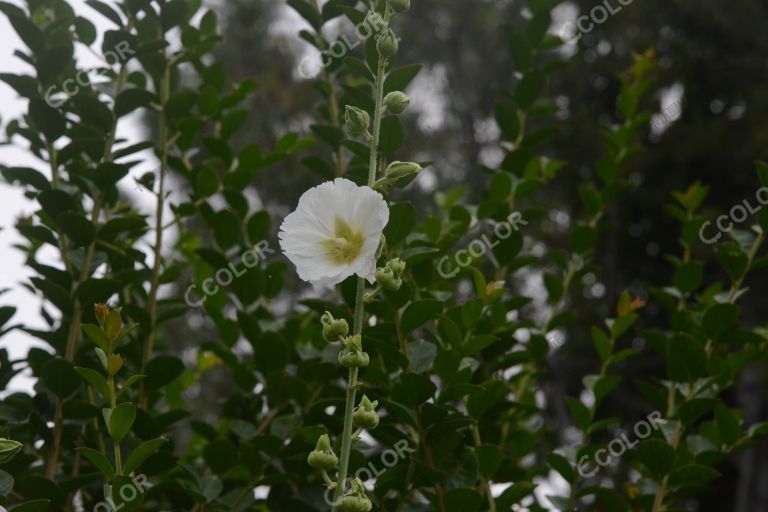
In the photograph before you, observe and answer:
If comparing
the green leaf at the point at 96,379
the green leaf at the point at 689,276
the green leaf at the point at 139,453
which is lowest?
the green leaf at the point at 689,276

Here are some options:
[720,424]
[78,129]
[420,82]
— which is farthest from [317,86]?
[420,82]

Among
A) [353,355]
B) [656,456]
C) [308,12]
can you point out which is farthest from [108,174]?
[656,456]

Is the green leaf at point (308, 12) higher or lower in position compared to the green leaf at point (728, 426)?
higher

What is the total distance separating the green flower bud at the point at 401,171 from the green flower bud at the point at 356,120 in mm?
73

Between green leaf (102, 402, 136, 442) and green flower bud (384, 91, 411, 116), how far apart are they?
479 mm

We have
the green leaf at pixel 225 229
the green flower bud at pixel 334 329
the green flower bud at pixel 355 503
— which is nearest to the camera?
the green flower bud at pixel 355 503

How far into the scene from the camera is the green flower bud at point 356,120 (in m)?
1.08

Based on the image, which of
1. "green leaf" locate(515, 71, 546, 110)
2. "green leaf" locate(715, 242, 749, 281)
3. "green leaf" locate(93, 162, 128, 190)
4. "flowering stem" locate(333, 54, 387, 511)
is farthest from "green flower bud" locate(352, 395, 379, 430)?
"green leaf" locate(515, 71, 546, 110)

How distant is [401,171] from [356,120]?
9cm

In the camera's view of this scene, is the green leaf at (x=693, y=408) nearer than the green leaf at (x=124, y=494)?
No

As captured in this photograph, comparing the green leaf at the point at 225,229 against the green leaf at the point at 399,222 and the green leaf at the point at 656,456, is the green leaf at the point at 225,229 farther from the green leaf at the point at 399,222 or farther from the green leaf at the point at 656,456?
the green leaf at the point at 656,456

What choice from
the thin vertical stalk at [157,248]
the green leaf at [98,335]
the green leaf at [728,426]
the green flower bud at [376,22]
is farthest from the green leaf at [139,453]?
the green leaf at [728,426]

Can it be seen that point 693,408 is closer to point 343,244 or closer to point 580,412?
point 580,412

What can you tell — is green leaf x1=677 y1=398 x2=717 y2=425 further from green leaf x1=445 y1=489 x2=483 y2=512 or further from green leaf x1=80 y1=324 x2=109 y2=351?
green leaf x1=80 y1=324 x2=109 y2=351
